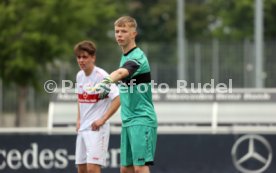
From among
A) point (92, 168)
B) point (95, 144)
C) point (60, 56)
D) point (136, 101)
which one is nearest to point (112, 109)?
point (95, 144)

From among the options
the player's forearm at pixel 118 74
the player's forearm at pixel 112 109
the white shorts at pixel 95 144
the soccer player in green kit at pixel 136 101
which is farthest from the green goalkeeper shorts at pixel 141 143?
the white shorts at pixel 95 144

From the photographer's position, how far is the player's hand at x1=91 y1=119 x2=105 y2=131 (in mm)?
11312

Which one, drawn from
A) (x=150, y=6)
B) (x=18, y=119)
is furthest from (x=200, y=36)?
(x=18, y=119)

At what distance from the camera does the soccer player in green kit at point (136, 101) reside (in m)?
9.74

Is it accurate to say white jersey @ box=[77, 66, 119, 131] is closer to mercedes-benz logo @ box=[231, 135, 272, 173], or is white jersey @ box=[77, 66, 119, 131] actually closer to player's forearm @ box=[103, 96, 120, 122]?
player's forearm @ box=[103, 96, 120, 122]

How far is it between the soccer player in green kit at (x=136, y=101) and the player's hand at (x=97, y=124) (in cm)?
129

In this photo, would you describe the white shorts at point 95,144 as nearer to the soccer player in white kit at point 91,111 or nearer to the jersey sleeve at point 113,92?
the soccer player in white kit at point 91,111

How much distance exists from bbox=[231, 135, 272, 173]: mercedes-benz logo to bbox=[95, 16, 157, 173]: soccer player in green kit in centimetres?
457

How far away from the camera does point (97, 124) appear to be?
1133 cm

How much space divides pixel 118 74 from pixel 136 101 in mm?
720

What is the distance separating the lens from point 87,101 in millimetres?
11500

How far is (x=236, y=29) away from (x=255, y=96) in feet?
101

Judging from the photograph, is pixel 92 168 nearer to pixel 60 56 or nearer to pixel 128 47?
pixel 128 47

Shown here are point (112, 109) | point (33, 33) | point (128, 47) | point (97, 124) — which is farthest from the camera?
point (33, 33)
